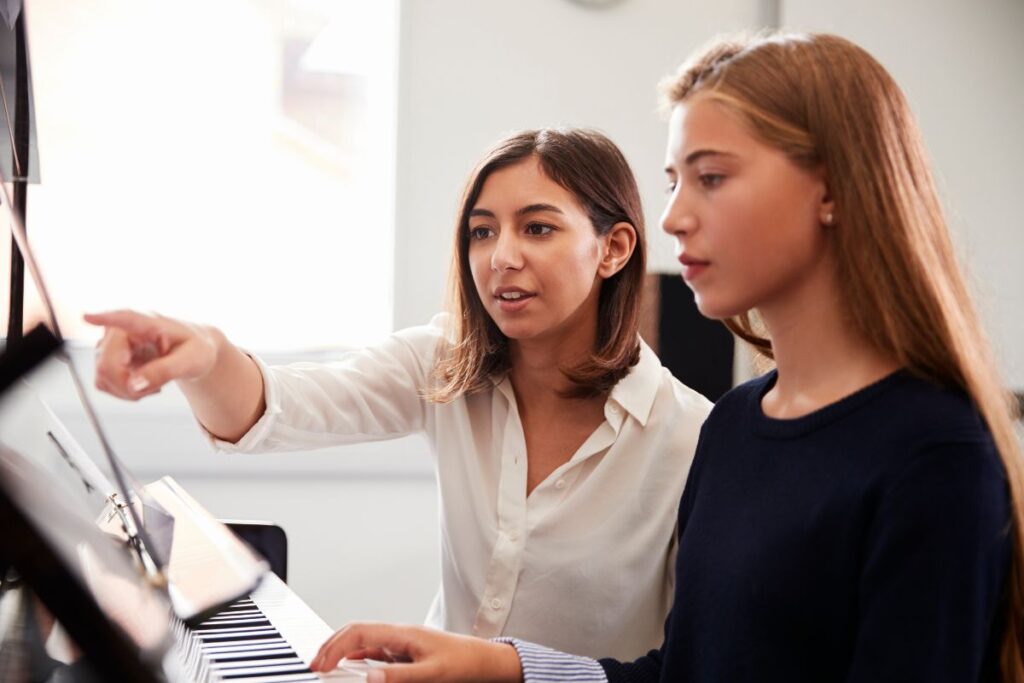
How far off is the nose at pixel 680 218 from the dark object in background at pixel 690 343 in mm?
2049

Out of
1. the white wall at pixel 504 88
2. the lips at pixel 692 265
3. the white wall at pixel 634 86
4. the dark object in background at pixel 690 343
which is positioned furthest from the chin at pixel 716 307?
the white wall at pixel 504 88

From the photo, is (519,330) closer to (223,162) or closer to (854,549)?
(854,549)

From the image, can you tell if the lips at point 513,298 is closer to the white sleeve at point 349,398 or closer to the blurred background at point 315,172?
the white sleeve at point 349,398

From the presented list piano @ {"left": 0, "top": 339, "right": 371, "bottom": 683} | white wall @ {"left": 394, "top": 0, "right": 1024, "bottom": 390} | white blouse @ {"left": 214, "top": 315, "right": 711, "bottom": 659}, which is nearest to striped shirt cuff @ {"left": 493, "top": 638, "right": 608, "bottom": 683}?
piano @ {"left": 0, "top": 339, "right": 371, "bottom": 683}

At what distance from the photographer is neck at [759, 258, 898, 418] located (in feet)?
3.16

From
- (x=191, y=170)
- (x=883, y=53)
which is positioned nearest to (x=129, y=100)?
(x=191, y=170)

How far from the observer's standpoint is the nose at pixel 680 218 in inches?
38.3

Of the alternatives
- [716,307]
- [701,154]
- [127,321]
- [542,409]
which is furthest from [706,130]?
[542,409]

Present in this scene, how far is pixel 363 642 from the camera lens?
109 centimetres

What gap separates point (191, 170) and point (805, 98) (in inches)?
101

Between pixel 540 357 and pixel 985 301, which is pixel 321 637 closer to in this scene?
pixel 540 357

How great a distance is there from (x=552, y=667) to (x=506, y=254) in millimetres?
583

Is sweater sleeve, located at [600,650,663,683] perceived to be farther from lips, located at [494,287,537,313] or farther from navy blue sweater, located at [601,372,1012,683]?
lips, located at [494,287,537,313]

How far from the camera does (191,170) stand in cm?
323
